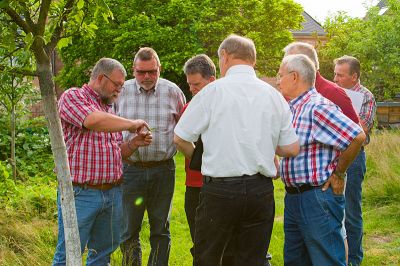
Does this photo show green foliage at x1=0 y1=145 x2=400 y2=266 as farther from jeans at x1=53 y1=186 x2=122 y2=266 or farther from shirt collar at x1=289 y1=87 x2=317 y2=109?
shirt collar at x1=289 y1=87 x2=317 y2=109

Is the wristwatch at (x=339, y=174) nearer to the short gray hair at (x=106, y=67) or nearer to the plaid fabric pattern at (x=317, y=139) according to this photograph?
the plaid fabric pattern at (x=317, y=139)

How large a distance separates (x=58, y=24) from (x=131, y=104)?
2.25 meters

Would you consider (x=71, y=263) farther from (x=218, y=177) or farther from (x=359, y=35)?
(x=359, y=35)

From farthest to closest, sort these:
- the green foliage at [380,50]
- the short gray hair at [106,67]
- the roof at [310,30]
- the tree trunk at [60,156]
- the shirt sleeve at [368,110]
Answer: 1. the roof at [310,30]
2. the green foliage at [380,50]
3. the shirt sleeve at [368,110]
4. the short gray hair at [106,67]
5. the tree trunk at [60,156]

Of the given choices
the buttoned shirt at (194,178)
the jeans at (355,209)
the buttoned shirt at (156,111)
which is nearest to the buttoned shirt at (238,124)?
the buttoned shirt at (194,178)

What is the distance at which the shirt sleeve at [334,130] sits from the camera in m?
3.90

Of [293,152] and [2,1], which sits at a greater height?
[2,1]

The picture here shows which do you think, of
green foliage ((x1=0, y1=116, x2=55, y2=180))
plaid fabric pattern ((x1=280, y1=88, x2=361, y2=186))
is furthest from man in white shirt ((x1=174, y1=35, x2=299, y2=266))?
green foliage ((x1=0, y1=116, x2=55, y2=180))

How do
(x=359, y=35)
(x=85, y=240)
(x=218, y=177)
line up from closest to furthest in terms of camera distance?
1. (x=218, y=177)
2. (x=85, y=240)
3. (x=359, y=35)

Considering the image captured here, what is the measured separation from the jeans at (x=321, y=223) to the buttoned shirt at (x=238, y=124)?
468mm

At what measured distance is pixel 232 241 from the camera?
153 inches

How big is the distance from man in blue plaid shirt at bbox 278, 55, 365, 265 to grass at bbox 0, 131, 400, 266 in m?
1.97

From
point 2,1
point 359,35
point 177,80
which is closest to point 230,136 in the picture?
point 2,1

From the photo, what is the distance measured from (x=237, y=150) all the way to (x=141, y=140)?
129 cm
